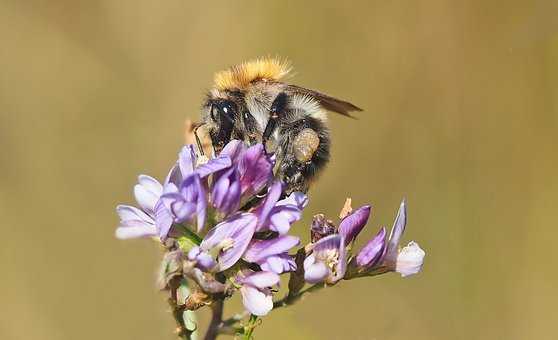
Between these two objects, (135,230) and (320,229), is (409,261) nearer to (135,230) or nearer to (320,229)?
(320,229)

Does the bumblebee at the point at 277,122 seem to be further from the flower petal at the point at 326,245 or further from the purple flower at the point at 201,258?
the purple flower at the point at 201,258

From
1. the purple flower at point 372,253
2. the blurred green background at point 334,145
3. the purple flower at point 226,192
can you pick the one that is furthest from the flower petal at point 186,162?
the blurred green background at point 334,145

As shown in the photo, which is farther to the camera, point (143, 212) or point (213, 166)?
point (143, 212)

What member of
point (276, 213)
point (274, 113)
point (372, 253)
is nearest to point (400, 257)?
point (372, 253)

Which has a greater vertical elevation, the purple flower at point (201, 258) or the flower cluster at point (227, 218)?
the flower cluster at point (227, 218)

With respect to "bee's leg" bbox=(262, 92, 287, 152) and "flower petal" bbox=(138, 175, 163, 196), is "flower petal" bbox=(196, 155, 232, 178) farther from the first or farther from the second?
"bee's leg" bbox=(262, 92, 287, 152)

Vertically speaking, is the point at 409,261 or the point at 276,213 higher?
the point at 276,213

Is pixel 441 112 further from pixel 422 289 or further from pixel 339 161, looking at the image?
pixel 422 289
